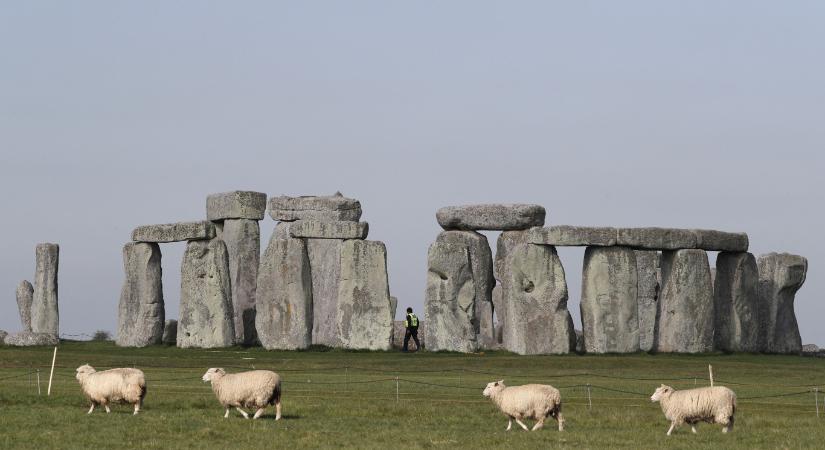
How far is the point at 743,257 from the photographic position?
151 feet

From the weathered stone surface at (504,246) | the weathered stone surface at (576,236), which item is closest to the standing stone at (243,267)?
the weathered stone surface at (504,246)

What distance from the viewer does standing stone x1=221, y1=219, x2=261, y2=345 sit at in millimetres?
48969

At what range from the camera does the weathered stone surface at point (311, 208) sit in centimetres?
5016

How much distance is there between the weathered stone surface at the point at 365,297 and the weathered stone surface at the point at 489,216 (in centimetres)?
299

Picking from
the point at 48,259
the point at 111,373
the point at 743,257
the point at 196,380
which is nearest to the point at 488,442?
the point at 111,373

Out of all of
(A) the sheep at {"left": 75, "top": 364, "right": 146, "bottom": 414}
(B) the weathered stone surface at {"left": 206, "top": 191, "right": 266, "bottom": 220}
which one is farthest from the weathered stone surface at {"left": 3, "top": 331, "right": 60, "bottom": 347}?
A: (A) the sheep at {"left": 75, "top": 364, "right": 146, "bottom": 414}

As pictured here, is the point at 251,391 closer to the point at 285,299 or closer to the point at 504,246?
the point at 285,299

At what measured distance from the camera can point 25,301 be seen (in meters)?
54.4

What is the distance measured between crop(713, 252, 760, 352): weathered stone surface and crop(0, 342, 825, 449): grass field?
196 cm

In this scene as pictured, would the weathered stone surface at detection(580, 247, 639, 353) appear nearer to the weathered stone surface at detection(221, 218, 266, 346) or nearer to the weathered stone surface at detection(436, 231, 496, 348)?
the weathered stone surface at detection(436, 231, 496, 348)

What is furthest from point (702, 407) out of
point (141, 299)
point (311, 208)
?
point (311, 208)

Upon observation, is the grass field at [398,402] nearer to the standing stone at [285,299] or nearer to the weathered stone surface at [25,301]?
the standing stone at [285,299]

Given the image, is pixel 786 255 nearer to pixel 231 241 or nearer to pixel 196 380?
pixel 231 241

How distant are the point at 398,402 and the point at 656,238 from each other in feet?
54.9
